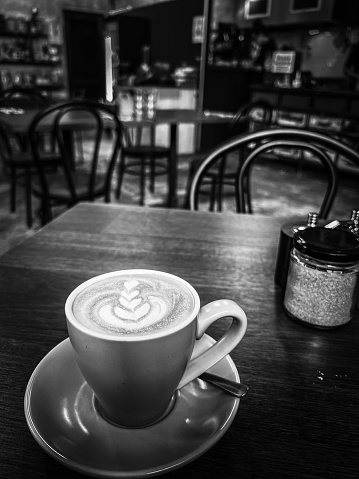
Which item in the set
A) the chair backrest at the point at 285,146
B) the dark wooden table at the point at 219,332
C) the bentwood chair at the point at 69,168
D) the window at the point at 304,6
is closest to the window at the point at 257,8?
the window at the point at 304,6

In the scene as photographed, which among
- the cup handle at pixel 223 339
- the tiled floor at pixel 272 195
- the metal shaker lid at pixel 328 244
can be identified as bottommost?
the tiled floor at pixel 272 195

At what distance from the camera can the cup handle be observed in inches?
16.2

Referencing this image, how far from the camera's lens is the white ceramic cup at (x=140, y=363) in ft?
1.17

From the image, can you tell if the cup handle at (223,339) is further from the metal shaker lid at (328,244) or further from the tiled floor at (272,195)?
the tiled floor at (272,195)

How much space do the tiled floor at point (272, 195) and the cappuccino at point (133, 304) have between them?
2.62 metres

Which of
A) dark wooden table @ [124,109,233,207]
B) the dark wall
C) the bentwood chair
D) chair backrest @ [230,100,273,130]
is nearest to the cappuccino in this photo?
the bentwood chair

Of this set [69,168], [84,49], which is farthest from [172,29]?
[69,168]

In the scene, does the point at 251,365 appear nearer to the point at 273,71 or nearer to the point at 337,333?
the point at 337,333

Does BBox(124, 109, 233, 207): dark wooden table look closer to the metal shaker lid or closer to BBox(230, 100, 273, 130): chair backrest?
BBox(230, 100, 273, 130): chair backrest

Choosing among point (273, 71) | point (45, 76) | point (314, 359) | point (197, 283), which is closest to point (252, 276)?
point (197, 283)

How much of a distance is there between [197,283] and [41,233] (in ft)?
1.33

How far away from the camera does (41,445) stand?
→ 350mm

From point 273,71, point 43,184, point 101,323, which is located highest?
point 273,71

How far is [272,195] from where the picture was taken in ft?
14.4
